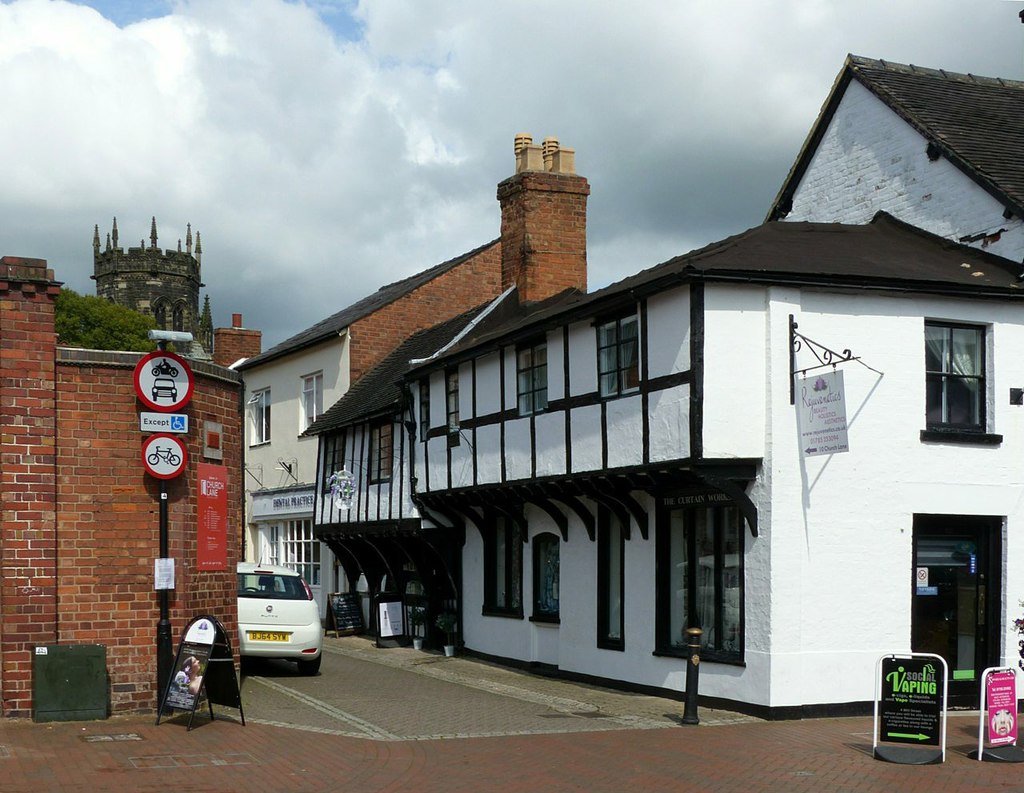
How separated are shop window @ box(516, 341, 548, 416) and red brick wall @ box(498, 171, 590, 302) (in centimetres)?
598

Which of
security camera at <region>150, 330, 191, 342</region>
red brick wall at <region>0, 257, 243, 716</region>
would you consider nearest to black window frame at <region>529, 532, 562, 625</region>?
red brick wall at <region>0, 257, 243, 716</region>

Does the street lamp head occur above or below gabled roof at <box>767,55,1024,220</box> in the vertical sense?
below

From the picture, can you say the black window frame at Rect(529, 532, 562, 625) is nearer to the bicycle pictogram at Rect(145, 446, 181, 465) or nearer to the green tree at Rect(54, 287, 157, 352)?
the bicycle pictogram at Rect(145, 446, 181, 465)

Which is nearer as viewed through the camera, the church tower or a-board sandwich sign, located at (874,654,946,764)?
a-board sandwich sign, located at (874,654,946,764)

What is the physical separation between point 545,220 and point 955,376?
37.2 ft

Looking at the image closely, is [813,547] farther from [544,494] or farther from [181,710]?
[181,710]

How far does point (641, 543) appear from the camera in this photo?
58.5ft

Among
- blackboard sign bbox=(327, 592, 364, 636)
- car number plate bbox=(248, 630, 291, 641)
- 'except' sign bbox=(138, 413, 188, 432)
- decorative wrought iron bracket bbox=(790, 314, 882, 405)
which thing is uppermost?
decorative wrought iron bracket bbox=(790, 314, 882, 405)

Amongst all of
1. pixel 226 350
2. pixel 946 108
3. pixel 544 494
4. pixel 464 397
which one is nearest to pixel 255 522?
pixel 226 350

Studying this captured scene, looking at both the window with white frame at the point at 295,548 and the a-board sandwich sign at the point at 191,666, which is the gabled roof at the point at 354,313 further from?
the a-board sandwich sign at the point at 191,666

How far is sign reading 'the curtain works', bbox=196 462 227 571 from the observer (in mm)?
14820

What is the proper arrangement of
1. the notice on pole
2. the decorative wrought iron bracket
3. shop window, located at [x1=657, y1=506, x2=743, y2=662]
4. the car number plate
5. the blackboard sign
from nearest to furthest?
the notice on pole → the decorative wrought iron bracket → shop window, located at [x1=657, y1=506, x2=743, y2=662] → the car number plate → the blackboard sign

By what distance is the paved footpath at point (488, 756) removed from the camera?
35.4 feet

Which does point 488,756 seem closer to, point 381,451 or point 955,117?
point 955,117
